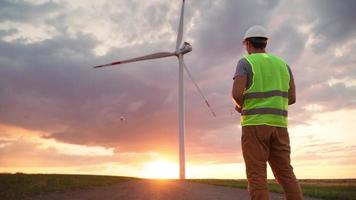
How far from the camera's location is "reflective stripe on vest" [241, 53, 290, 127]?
7180 mm

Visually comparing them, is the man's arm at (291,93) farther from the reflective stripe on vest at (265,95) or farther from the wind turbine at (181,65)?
the wind turbine at (181,65)

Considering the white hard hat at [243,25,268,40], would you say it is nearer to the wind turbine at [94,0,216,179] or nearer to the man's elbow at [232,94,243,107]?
the man's elbow at [232,94,243,107]

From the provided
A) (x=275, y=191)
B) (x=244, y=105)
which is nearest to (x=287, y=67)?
(x=244, y=105)

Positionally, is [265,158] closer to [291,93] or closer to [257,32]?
[291,93]

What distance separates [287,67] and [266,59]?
21.7 inches

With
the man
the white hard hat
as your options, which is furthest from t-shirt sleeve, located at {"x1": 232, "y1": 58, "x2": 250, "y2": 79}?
the white hard hat

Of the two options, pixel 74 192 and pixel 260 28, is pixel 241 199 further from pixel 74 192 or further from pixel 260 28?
pixel 260 28

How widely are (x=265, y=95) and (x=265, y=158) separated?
919 millimetres

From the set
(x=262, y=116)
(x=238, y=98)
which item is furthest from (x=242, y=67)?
(x=262, y=116)

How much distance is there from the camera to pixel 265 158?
7.08m

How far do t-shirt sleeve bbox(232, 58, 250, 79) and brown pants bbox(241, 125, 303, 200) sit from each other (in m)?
0.78

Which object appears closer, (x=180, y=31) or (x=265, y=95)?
(x=265, y=95)

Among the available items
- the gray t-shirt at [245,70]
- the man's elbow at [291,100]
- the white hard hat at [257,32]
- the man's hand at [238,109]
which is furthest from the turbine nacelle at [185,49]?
the gray t-shirt at [245,70]

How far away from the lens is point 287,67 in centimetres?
788
